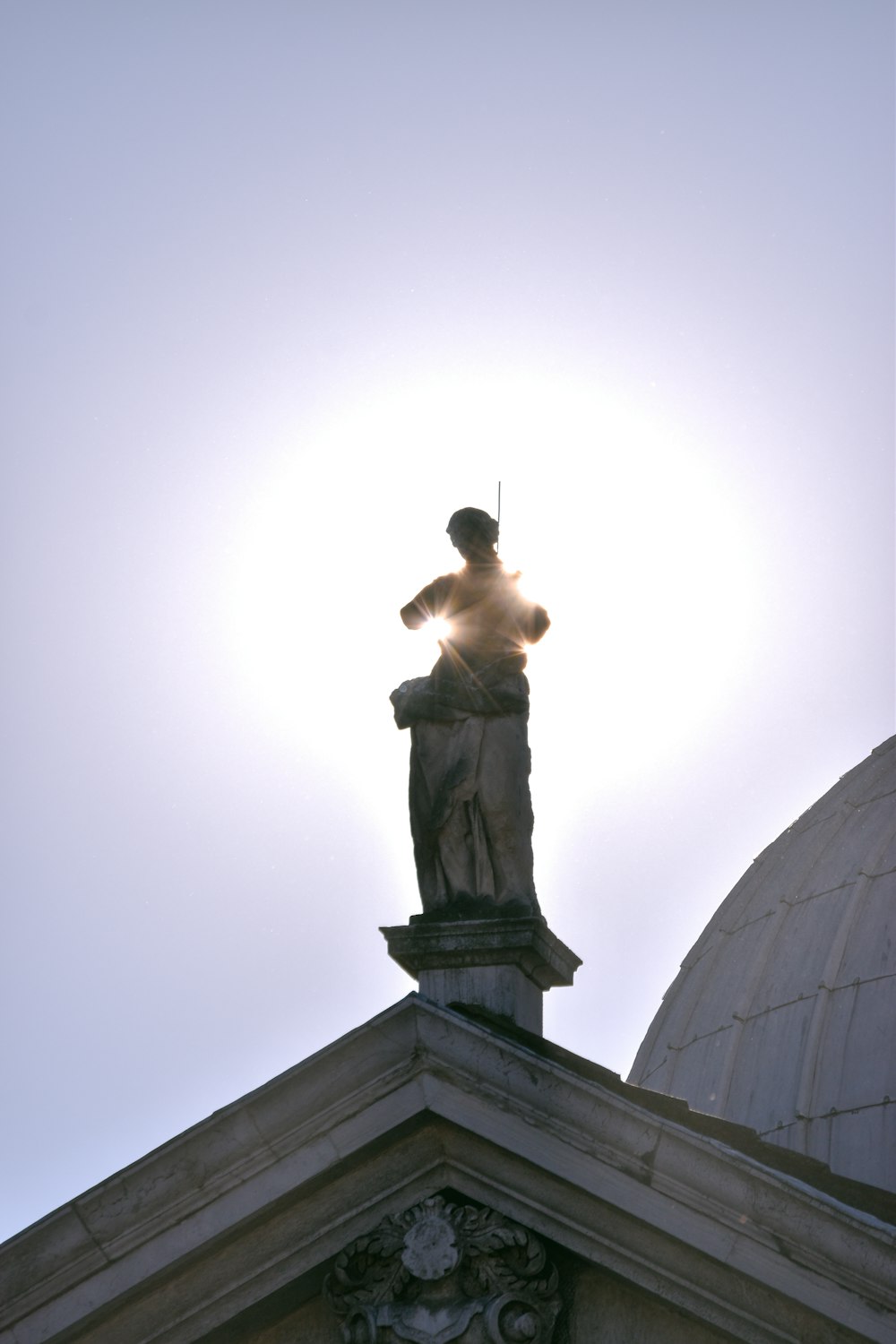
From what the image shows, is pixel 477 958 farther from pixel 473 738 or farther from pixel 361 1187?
pixel 361 1187

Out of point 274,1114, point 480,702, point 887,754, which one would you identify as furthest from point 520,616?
point 887,754

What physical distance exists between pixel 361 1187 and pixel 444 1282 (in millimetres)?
855

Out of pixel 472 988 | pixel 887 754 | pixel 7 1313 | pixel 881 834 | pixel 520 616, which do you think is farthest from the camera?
pixel 887 754

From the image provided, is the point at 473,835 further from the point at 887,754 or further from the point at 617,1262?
the point at 887,754

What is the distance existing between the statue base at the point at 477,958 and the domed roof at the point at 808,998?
7.92 metres

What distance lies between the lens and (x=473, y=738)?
16375 millimetres

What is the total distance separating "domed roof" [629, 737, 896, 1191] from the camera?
2312 centimetres

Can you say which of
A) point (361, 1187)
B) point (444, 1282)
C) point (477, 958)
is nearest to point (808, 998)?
point (477, 958)

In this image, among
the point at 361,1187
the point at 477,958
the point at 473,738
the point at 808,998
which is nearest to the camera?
the point at 361,1187

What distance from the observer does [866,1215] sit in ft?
43.4

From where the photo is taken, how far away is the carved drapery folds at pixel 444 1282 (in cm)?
1390

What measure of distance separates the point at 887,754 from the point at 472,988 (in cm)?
1375

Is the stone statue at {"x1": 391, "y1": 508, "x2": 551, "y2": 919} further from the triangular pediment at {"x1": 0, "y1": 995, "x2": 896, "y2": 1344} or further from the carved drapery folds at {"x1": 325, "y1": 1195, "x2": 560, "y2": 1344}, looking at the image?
the carved drapery folds at {"x1": 325, "y1": 1195, "x2": 560, "y2": 1344}


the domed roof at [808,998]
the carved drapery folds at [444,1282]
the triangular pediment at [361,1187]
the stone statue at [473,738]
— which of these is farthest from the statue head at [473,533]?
the domed roof at [808,998]
